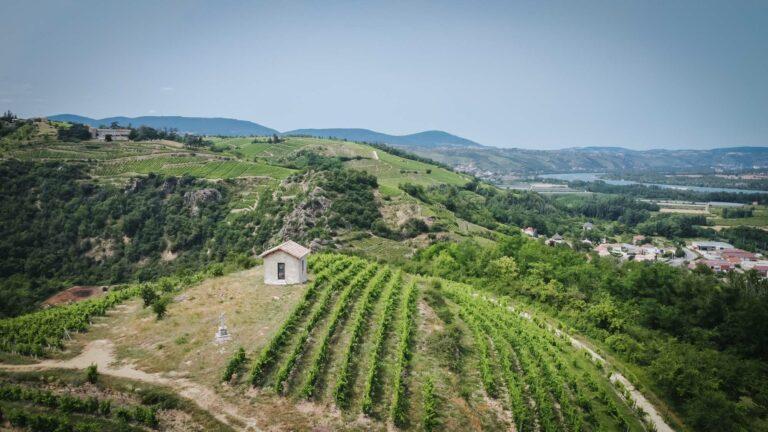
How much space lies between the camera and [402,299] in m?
38.2

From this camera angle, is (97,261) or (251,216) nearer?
(97,261)

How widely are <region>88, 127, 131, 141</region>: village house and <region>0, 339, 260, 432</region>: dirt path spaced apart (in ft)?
410

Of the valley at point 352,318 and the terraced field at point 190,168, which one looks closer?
the valley at point 352,318

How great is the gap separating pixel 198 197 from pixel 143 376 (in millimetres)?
79092

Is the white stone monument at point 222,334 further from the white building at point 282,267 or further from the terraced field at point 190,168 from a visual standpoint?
the terraced field at point 190,168

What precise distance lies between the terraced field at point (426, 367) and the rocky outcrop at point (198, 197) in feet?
217

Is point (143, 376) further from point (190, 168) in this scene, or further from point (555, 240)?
point (555, 240)

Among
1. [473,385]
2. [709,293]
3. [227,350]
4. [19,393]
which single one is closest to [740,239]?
[709,293]

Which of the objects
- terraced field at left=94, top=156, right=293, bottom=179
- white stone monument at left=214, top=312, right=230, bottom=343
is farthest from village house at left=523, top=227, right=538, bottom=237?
white stone monument at left=214, top=312, right=230, bottom=343

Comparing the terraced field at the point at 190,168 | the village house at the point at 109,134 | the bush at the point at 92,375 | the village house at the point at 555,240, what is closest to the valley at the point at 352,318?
the bush at the point at 92,375

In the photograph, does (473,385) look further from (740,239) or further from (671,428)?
(740,239)

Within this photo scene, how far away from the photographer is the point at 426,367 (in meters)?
27.6

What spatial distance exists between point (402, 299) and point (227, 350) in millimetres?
15928

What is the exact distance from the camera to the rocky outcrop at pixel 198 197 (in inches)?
3775
